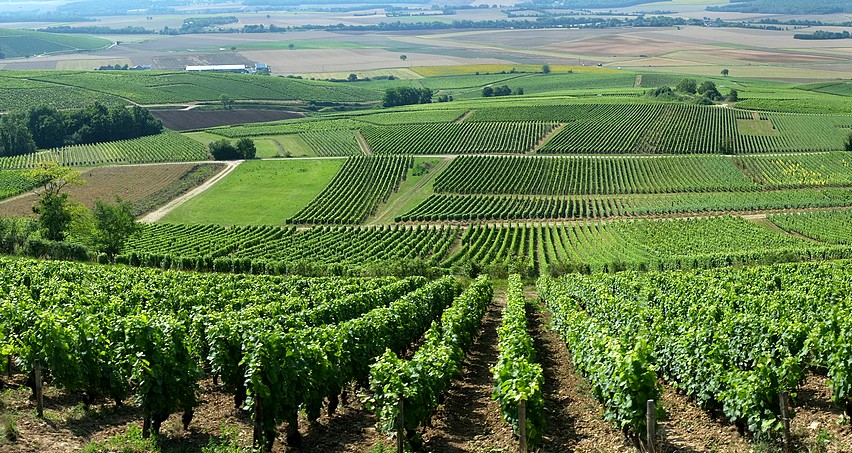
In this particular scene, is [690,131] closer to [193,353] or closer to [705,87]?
[705,87]

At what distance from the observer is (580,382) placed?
2748 cm

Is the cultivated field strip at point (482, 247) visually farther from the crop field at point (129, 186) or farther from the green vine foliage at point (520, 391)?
the green vine foliage at point (520, 391)

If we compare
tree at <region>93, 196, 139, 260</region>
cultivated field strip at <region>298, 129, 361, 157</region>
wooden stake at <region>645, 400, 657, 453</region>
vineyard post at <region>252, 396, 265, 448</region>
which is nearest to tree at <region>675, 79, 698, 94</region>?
cultivated field strip at <region>298, 129, 361, 157</region>

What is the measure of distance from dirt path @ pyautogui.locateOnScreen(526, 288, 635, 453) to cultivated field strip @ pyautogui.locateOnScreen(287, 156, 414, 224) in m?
69.5

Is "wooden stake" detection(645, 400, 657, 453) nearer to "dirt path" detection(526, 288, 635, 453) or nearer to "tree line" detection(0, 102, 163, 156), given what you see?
"dirt path" detection(526, 288, 635, 453)

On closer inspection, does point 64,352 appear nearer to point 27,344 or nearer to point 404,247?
point 27,344

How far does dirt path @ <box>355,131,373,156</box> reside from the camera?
141250mm

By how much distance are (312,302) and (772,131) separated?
13073cm

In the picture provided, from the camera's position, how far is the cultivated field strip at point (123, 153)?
13325 centimetres

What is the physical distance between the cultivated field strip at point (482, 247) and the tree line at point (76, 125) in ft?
236

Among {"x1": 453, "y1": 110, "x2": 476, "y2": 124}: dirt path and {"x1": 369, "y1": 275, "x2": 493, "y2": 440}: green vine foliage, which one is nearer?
{"x1": 369, "y1": 275, "x2": 493, "y2": 440}: green vine foliage

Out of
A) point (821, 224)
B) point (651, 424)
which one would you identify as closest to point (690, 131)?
point (821, 224)

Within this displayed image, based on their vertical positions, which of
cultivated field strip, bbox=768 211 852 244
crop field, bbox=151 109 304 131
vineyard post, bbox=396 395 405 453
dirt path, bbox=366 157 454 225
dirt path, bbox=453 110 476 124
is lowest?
cultivated field strip, bbox=768 211 852 244

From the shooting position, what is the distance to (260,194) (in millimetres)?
113125
